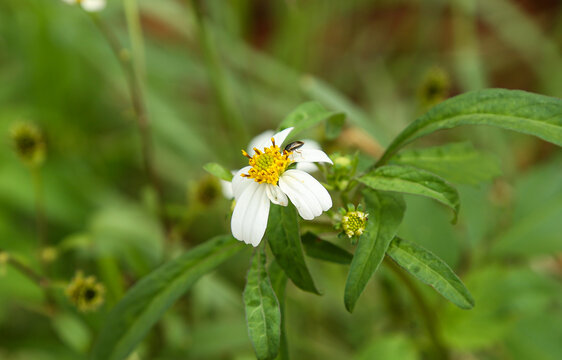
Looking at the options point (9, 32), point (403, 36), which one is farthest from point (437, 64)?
point (9, 32)

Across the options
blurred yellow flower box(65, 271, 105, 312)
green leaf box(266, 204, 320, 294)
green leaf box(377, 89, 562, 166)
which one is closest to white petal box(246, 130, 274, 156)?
green leaf box(266, 204, 320, 294)

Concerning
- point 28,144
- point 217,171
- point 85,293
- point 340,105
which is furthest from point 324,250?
point 28,144

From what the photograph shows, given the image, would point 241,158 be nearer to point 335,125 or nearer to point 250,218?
point 335,125

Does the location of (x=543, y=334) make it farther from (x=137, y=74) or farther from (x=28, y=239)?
(x=28, y=239)

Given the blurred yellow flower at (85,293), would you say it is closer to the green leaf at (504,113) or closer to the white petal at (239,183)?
the white petal at (239,183)

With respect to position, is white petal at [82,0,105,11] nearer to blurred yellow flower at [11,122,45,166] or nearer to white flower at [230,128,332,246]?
blurred yellow flower at [11,122,45,166]

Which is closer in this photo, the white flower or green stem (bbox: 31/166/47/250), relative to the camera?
the white flower
